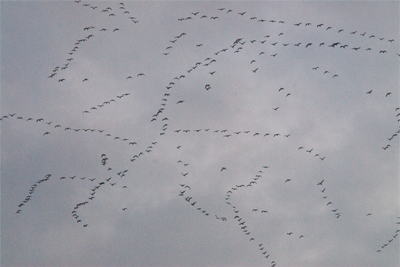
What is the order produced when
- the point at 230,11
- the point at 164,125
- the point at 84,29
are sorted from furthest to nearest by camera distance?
the point at 164,125, the point at 84,29, the point at 230,11

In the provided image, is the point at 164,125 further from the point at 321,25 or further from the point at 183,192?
the point at 321,25

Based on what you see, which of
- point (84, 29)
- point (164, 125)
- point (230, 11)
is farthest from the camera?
point (164, 125)

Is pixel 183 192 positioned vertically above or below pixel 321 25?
below

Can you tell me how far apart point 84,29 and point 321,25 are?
42.8 meters

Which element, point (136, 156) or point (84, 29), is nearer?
point (84, 29)

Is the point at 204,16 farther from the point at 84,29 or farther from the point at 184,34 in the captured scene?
the point at 84,29

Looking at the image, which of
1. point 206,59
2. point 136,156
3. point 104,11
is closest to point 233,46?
point 206,59

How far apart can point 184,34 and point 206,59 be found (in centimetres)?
625

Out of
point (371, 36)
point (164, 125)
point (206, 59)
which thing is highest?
point (371, 36)

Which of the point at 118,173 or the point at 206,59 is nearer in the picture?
the point at 206,59

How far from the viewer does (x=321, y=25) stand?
89.0 meters

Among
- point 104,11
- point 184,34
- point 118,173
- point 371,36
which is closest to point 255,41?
point 184,34

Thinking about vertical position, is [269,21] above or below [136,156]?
above

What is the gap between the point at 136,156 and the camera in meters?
106
